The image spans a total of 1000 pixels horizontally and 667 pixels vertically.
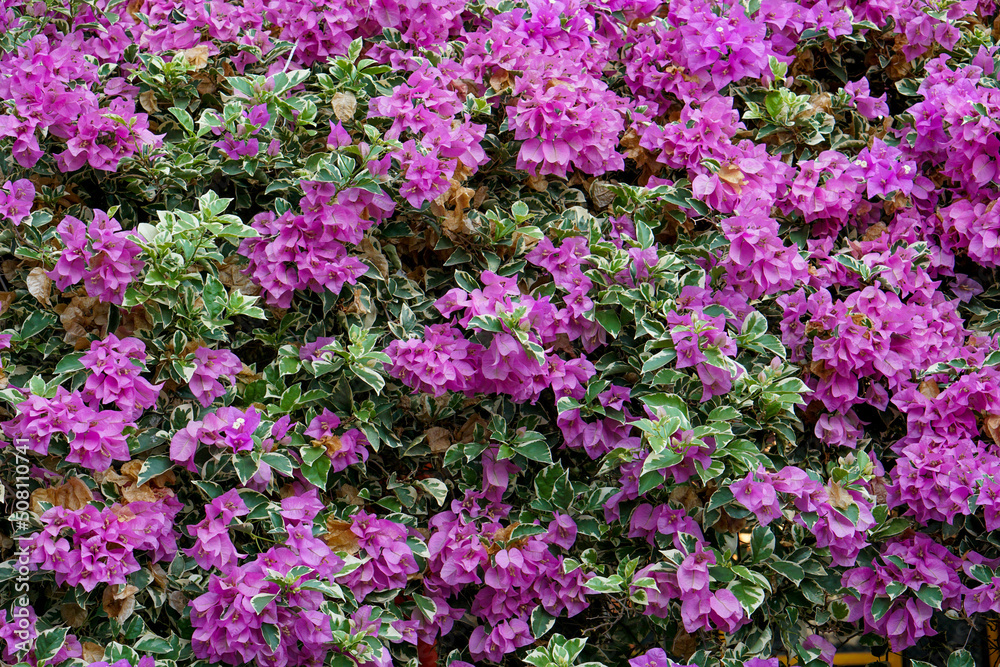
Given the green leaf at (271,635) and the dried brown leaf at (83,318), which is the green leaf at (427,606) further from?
the dried brown leaf at (83,318)

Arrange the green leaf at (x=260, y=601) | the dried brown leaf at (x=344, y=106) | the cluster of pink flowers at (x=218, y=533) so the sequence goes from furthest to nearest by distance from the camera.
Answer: the dried brown leaf at (x=344, y=106) → the cluster of pink flowers at (x=218, y=533) → the green leaf at (x=260, y=601)

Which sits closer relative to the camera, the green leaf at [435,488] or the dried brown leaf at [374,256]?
the green leaf at [435,488]

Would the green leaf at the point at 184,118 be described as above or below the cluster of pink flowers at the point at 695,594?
above

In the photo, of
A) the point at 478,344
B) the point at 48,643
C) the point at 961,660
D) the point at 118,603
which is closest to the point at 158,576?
the point at 118,603

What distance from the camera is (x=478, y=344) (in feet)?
6.26

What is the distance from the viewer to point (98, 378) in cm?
175

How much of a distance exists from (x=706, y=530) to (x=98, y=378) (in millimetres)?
1248

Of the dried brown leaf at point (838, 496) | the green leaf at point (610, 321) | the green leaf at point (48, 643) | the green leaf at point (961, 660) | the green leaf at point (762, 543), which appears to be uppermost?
the green leaf at point (610, 321)

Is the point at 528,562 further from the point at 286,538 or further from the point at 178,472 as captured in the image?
the point at 178,472

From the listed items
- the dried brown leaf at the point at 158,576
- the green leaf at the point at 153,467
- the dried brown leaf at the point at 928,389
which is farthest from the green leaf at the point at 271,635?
the dried brown leaf at the point at 928,389

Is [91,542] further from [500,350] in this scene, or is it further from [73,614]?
[500,350]

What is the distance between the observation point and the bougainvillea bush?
1760mm

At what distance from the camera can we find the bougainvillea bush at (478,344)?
1760 mm

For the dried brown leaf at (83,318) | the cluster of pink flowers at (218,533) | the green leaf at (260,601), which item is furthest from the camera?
the dried brown leaf at (83,318)
